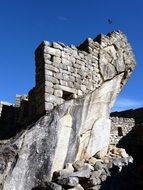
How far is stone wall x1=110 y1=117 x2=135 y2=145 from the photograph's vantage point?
822 inches

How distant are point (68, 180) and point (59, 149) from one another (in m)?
0.97

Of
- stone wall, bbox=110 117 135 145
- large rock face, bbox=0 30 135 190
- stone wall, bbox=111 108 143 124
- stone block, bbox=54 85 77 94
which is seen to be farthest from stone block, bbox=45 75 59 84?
stone wall, bbox=111 108 143 124

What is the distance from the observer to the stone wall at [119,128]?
2088cm

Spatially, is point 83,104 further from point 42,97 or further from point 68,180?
point 68,180

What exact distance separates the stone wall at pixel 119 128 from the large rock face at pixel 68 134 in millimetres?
10294

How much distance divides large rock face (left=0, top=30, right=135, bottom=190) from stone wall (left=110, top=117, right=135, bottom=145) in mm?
10294

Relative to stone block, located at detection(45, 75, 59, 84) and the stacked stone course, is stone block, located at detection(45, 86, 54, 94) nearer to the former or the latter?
the stacked stone course

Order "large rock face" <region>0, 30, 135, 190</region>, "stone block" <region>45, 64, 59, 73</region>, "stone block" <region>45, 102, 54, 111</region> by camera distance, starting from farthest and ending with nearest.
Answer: "stone block" <region>45, 64, 59, 73</region> → "stone block" <region>45, 102, 54, 111</region> → "large rock face" <region>0, 30, 135, 190</region>

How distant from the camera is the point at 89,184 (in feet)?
25.8

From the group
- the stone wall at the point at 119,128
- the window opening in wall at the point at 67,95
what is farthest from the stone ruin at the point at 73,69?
the stone wall at the point at 119,128

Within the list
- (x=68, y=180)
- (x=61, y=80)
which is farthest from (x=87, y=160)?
(x=61, y=80)

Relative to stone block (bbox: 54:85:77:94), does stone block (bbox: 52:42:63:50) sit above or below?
above

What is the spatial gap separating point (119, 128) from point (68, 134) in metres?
13.0

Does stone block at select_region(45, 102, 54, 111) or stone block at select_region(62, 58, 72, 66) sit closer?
stone block at select_region(45, 102, 54, 111)
